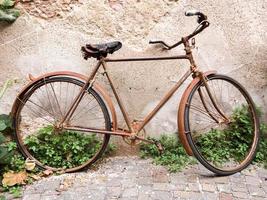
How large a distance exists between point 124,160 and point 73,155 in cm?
53

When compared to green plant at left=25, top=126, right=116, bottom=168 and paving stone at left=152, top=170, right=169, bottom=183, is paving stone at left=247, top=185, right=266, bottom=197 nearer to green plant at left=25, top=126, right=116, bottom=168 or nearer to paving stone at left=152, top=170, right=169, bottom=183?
paving stone at left=152, top=170, right=169, bottom=183

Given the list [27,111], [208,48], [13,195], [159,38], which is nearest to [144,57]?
[159,38]

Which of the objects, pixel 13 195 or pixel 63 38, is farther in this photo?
pixel 63 38

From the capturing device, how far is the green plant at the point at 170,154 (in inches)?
176

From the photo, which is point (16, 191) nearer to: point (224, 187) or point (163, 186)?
point (163, 186)

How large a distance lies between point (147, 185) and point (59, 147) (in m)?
0.99

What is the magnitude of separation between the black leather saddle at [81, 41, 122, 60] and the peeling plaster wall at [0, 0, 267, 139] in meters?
0.33

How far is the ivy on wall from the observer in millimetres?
4230

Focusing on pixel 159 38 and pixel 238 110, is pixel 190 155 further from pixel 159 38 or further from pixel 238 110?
pixel 159 38

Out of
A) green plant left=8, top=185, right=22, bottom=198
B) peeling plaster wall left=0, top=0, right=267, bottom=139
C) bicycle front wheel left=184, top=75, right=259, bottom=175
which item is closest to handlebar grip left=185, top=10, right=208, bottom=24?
peeling plaster wall left=0, top=0, right=267, bottom=139

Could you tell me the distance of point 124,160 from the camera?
15.2ft

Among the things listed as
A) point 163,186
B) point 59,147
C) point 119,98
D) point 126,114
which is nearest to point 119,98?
point 119,98

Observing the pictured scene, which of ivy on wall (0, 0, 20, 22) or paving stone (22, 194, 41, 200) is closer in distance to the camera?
paving stone (22, 194, 41, 200)

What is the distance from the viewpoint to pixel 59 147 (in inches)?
177
